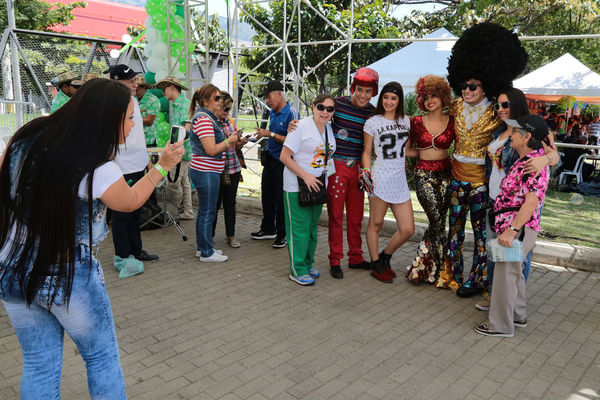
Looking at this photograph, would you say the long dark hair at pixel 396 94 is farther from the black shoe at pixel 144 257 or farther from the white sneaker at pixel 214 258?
the black shoe at pixel 144 257

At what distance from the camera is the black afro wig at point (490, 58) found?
412cm

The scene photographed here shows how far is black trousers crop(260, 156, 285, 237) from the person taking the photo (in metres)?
5.90

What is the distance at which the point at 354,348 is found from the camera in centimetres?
345

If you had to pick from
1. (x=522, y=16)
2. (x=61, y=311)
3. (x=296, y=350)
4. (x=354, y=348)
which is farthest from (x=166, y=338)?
(x=522, y=16)

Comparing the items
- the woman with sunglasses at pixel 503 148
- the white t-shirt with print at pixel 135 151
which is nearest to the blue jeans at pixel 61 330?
the white t-shirt with print at pixel 135 151

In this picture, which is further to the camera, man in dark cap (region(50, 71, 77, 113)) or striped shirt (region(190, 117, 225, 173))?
man in dark cap (region(50, 71, 77, 113))

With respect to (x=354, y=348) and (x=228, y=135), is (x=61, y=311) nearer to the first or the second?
(x=354, y=348)

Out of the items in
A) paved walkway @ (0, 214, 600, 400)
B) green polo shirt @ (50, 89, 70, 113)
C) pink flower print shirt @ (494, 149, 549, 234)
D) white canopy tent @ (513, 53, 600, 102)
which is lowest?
paved walkway @ (0, 214, 600, 400)

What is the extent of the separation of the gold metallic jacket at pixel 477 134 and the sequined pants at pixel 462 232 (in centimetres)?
30

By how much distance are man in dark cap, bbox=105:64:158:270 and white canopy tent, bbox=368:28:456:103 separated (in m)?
8.18

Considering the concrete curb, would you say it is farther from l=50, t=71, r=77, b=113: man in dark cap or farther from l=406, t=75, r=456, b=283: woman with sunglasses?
l=50, t=71, r=77, b=113: man in dark cap

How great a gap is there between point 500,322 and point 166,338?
2581 mm

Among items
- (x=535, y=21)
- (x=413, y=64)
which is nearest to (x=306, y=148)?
(x=413, y=64)

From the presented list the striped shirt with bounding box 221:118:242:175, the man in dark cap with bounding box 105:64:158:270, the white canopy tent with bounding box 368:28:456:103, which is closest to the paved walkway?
the man in dark cap with bounding box 105:64:158:270
